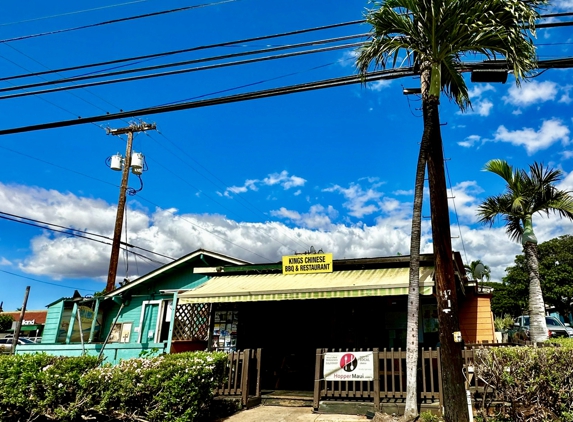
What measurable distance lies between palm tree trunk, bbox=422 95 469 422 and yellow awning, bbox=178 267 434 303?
1.42 metres

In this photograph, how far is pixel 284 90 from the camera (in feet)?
32.5

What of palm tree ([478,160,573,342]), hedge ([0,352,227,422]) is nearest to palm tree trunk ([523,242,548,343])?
A: palm tree ([478,160,573,342])

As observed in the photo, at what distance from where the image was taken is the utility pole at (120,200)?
1698 centimetres

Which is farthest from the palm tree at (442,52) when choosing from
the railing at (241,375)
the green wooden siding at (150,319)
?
the green wooden siding at (150,319)

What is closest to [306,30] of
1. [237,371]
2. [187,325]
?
[237,371]

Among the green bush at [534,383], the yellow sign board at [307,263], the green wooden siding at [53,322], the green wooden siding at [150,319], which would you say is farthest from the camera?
the green wooden siding at [53,322]

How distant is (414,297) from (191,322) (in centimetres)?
899

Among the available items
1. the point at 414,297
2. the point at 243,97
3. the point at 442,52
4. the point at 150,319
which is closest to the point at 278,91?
the point at 243,97

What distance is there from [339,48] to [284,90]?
1642 millimetres

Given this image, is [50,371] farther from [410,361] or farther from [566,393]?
[566,393]

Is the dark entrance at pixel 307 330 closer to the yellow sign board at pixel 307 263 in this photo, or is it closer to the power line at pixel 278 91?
the yellow sign board at pixel 307 263

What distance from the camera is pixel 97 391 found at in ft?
24.3

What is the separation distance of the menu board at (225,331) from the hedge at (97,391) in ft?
15.7

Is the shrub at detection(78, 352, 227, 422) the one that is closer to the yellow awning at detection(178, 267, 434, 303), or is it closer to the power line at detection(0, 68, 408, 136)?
the yellow awning at detection(178, 267, 434, 303)
